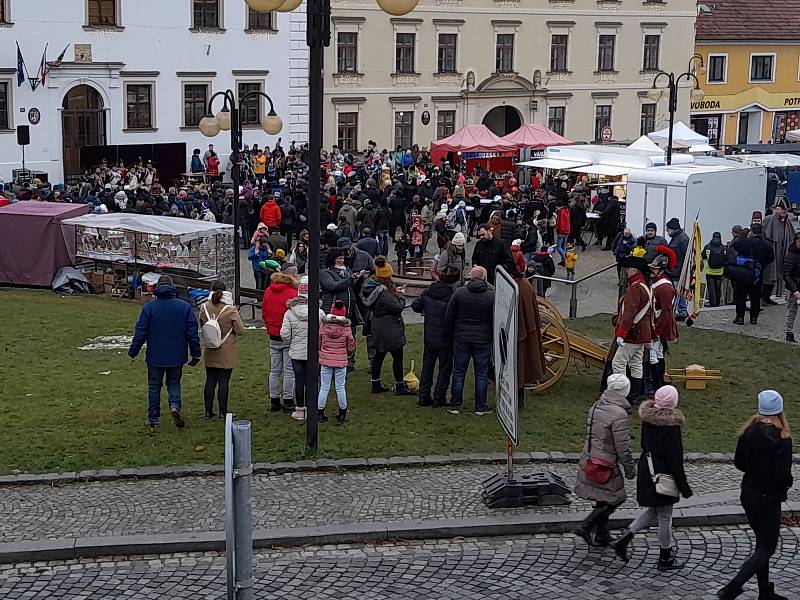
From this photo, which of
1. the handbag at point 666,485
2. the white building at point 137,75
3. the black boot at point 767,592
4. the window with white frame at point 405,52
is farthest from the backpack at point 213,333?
the window with white frame at point 405,52

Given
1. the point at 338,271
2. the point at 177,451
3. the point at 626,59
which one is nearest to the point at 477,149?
the point at 626,59

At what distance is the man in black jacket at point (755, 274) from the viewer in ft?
63.4

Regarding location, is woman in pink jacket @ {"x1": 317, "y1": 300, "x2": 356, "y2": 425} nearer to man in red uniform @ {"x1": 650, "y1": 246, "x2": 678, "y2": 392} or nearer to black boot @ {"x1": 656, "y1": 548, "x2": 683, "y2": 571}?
man in red uniform @ {"x1": 650, "y1": 246, "x2": 678, "y2": 392}

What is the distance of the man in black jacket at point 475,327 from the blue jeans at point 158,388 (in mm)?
2876

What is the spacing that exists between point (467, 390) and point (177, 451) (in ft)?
13.0

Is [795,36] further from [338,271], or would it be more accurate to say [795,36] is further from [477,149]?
[338,271]

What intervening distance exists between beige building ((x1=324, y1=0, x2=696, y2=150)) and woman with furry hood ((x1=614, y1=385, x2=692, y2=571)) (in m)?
39.1

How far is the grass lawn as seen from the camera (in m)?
11.8

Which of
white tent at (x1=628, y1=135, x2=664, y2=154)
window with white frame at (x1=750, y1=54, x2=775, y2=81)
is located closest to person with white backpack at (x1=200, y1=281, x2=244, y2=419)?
white tent at (x1=628, y1=135, x2=664, y2=154)

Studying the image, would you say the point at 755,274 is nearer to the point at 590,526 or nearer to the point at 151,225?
the point at 590,526

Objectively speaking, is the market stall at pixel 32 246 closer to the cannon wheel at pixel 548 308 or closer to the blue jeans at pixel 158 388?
the blue jeans at pixel 158 388

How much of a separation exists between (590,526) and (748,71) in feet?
176

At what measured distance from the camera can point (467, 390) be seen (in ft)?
47.2

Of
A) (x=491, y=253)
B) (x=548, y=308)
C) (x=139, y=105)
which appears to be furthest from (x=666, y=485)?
(x=139, y=105)
